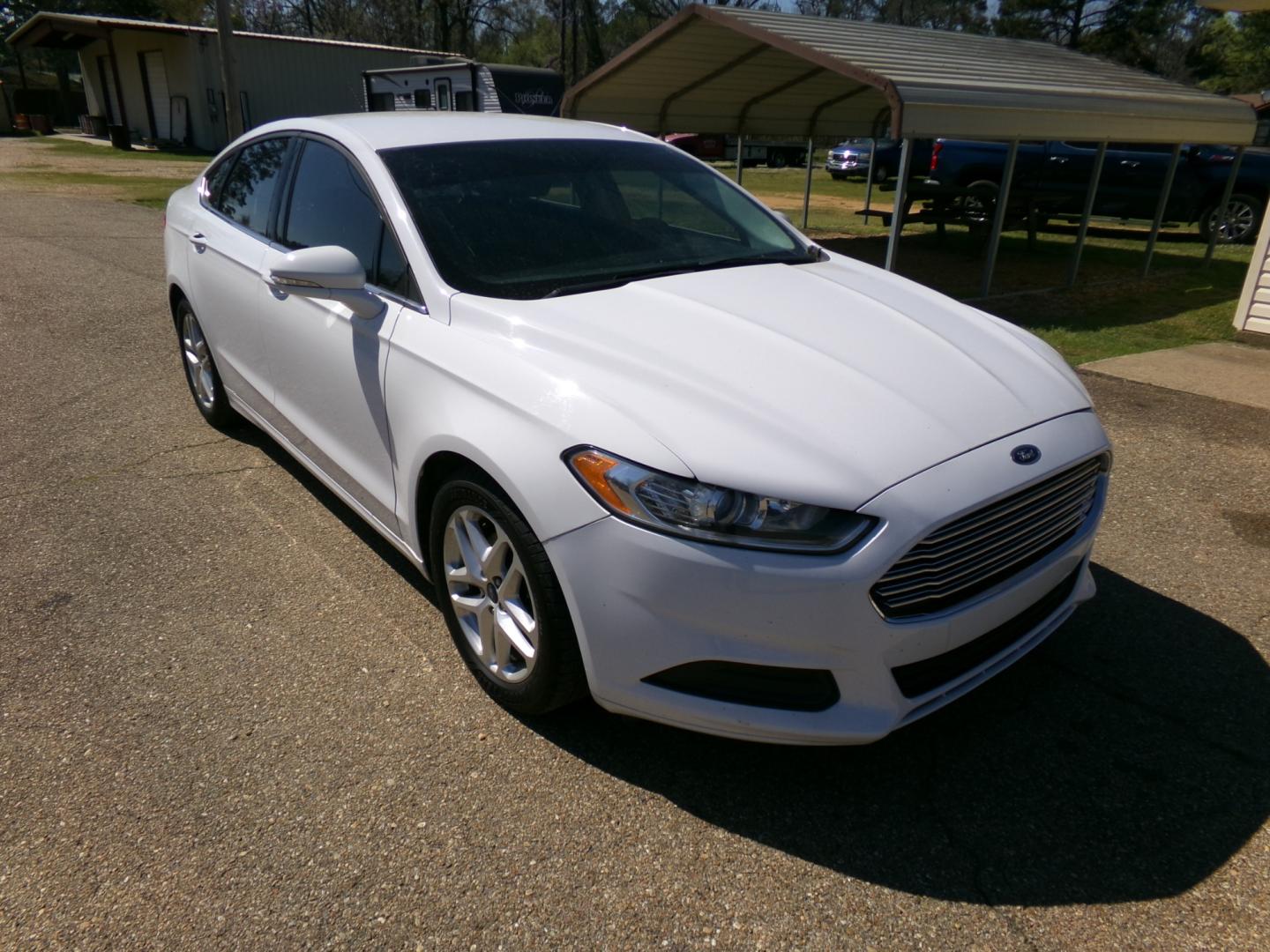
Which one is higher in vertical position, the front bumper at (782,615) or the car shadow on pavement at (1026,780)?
the front bumper at (782,615)

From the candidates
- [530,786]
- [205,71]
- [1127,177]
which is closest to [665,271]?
[530,786]

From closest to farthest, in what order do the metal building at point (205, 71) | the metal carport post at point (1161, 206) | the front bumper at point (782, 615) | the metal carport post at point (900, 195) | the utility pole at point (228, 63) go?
1. the front bumper at point (782, 615)
2. the metal carport post at point (900, 195)
3. the metal carport post at point (1161, 206)
4. the utility pole at point (228, 63)
5. the metal building at point (205, 71)

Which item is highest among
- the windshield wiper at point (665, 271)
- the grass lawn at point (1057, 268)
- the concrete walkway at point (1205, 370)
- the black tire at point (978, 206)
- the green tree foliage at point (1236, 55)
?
the green tree foliage at point (1236, 55)

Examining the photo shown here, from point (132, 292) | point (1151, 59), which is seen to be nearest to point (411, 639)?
point (132, 292)

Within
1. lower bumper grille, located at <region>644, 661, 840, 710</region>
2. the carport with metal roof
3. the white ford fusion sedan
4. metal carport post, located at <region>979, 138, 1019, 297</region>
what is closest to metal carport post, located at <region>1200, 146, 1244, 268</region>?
the carport with metal roof

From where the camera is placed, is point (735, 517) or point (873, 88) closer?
point (735, 517)

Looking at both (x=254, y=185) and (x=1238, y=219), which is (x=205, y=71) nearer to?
(x=1238, y=219)

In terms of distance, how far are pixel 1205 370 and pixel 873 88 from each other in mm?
4434

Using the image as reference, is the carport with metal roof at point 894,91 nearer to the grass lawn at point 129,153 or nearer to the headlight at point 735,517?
the headlight at point 735,517

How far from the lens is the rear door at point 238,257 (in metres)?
4.06

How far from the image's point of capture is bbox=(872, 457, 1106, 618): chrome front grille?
2.25 meters

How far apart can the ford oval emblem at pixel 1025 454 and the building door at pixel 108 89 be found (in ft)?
131

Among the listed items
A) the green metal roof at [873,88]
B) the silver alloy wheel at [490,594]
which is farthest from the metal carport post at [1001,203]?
the silver alloy wheel at [490,594]

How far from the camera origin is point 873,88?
9.36m
